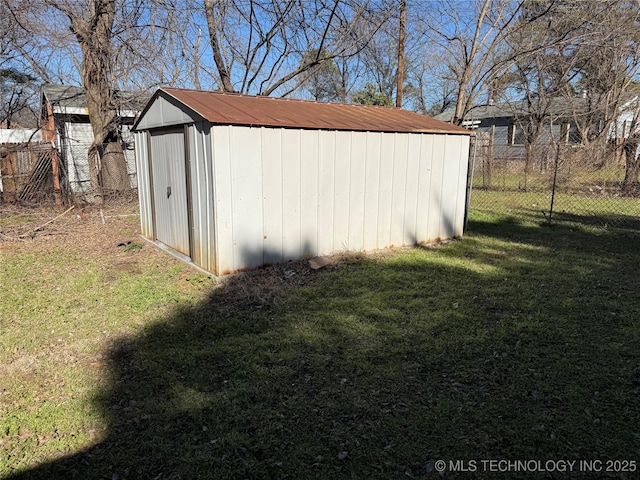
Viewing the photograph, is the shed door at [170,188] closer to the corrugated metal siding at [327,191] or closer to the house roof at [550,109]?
the corrugated metal siding at [327,191]

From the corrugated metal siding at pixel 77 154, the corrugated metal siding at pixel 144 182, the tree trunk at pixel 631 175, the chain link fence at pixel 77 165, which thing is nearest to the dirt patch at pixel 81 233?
the corrugated metal siding at pixel 144 182

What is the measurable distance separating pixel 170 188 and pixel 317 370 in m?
4.21

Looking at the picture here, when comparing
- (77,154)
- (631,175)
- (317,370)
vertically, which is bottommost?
(317,370)

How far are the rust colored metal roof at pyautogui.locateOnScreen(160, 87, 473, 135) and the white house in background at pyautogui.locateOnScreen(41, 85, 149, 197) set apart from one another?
777 centimetres

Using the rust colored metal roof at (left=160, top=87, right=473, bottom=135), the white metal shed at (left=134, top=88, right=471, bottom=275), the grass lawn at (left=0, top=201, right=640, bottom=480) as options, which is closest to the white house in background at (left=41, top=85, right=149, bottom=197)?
the white metal shed at (left=134, top=88, right=471, bottom=275)

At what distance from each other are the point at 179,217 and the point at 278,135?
1954 mm

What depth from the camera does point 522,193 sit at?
13.5 meters

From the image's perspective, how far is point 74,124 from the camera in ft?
44.6

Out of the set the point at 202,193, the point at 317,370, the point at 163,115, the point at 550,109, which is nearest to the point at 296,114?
the point at 202,193

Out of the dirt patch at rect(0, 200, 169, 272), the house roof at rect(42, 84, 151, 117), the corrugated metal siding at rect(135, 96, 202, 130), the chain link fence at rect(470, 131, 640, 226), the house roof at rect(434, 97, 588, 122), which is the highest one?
the house roof at rect(434, 97, 588, 122)

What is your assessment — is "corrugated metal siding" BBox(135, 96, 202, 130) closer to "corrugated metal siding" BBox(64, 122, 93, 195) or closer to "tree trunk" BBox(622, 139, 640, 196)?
"corrugated metal siding" BBox(64, 122, 93, 195)

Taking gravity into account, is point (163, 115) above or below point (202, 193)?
above

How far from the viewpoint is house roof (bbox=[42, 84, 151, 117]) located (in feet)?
42.4

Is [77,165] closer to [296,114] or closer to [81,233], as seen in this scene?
[81,233]
